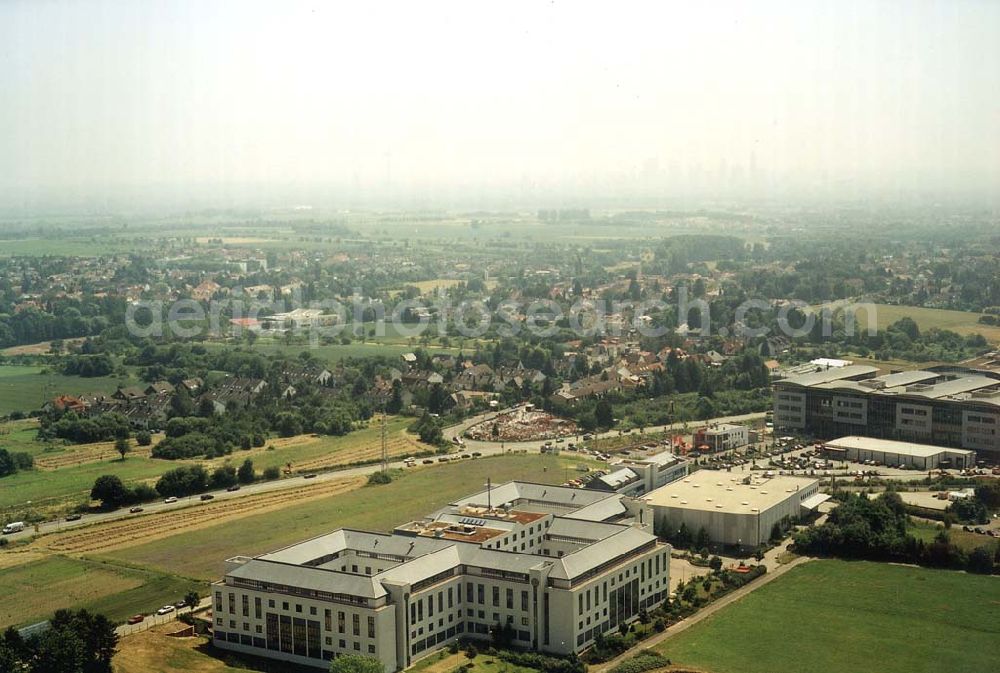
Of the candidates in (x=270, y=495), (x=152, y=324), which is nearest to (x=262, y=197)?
(x=152, y=324)

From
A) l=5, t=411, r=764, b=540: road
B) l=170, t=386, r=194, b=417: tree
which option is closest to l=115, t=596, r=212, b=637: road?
l=5, t=411, r=764, b=540: road

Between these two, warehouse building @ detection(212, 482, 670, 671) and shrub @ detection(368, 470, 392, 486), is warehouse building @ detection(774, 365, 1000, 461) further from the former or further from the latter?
warehouse building @ detection(212, 482, 670, 671)

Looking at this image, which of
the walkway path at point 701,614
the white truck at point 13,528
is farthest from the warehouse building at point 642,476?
the white truck at point 13,528

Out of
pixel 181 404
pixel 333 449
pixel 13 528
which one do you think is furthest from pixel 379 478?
pixel 181 404

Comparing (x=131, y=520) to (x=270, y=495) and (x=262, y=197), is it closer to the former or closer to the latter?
(x=270, y=495)

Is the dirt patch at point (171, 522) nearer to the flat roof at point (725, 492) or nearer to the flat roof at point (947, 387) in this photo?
the flat roof at point (725, 492)

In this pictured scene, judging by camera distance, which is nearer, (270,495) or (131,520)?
(131,520)

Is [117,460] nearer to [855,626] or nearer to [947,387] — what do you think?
[855,626]
